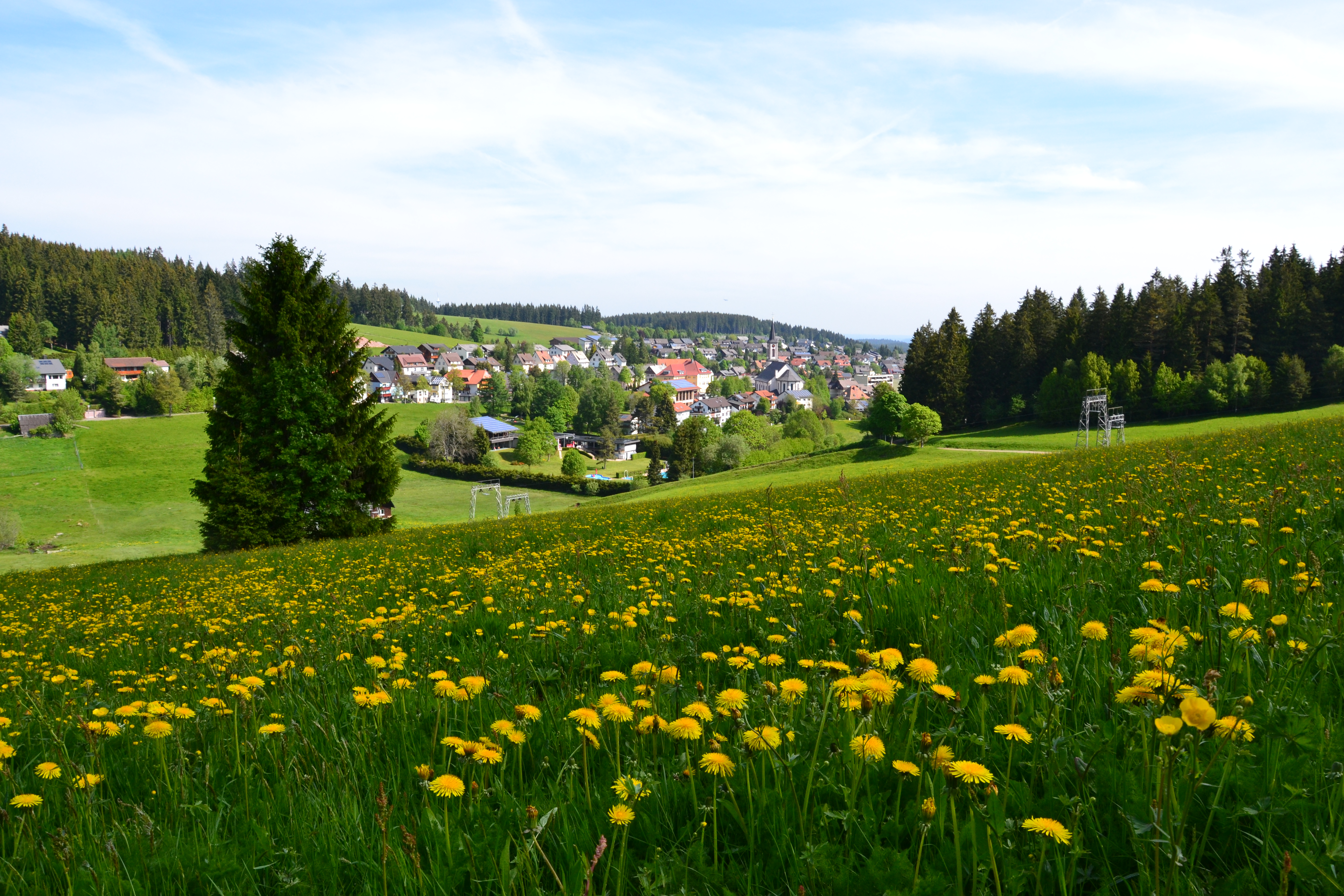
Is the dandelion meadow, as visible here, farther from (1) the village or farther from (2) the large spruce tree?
(1) the village

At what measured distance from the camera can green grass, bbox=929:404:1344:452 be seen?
4712 centimetres

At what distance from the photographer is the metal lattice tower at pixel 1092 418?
4384 cm

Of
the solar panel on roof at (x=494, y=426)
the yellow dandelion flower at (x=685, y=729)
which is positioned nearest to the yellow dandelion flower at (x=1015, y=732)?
the yellow dandelion flower at (x=685, y=729)

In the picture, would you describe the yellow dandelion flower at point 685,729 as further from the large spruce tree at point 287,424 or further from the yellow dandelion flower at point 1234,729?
the large spruce tree at point 287,424

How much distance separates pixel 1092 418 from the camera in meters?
60.9

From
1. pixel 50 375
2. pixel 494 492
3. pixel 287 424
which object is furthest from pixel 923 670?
pixel 50 375

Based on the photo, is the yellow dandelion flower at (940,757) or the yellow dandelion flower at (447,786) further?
the yellow dandelion flower at (447,786)

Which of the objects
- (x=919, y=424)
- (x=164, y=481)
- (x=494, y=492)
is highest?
(x=919, y=424)

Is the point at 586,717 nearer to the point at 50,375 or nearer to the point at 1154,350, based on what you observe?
the point at 1154,350

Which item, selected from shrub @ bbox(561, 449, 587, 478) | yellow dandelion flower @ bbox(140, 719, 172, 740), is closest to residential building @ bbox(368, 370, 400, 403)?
shrub @ bbox(561, 449, 587, 478)

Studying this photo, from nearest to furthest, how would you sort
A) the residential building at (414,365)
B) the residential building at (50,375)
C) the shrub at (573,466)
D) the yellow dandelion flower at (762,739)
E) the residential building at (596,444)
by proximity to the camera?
the yellow dandelion flower at (762,739) < the shrub at (573,466) < the residential building at (50,375) < the residential building at (596,444) < the residential building at (414,365)

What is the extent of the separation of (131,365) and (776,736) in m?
147

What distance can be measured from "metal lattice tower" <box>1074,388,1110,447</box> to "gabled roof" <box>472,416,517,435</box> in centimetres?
8678

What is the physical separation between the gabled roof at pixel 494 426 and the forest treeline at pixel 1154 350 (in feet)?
235
